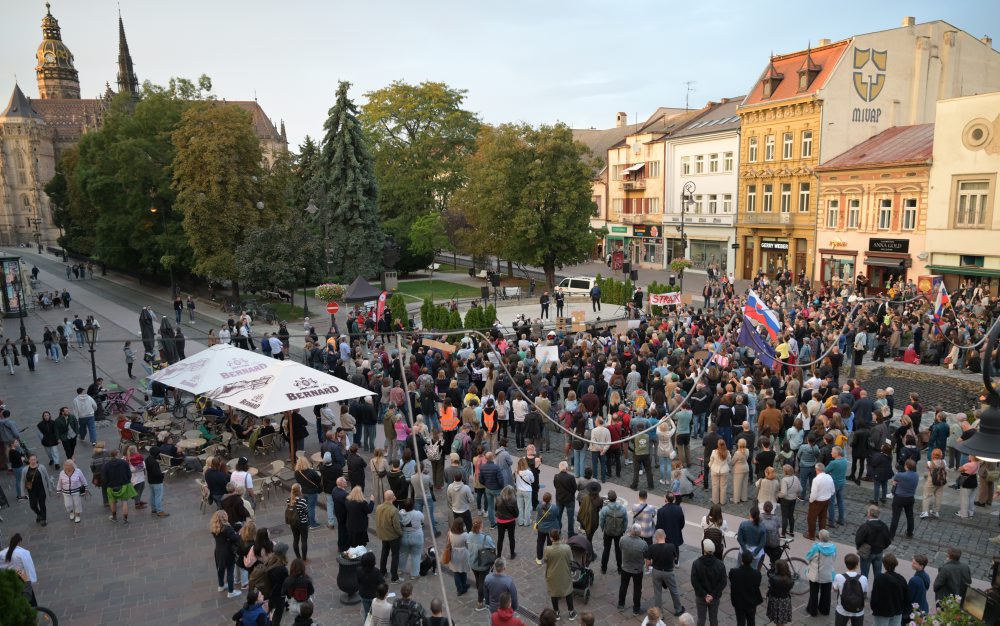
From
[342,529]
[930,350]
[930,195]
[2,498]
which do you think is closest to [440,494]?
[342,529]

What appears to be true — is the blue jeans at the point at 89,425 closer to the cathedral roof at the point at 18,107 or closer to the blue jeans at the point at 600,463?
the blue jeans at the point at 600,463

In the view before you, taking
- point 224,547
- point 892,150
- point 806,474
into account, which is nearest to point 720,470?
point 806,474

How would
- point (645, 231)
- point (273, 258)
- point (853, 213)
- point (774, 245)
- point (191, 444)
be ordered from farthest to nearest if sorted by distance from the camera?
point (645, 231), point (774, 245), point (853, 213), point (273, 258), point (191, 444)

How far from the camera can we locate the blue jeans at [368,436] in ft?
52.0

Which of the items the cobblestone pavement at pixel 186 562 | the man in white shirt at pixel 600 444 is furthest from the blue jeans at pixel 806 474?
the man in white shirt at pixel 600 444

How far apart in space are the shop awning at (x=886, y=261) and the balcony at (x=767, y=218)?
6585mm

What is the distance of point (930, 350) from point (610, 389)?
11651 mm

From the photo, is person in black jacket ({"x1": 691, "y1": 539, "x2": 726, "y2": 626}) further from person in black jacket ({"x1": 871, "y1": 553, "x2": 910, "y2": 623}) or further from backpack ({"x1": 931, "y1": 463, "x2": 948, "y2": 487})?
backpack ({"x1": 931, "y1": 463, "x2": 948, "y2": 487})

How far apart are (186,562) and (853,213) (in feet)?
122

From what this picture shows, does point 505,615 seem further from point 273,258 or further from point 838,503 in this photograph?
point 273,258

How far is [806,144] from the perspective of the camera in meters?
40.7

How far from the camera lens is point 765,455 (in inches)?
464

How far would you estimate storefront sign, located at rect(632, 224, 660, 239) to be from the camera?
54219 mm

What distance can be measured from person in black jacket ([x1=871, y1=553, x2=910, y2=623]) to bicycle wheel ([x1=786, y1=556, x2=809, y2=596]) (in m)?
1.36
